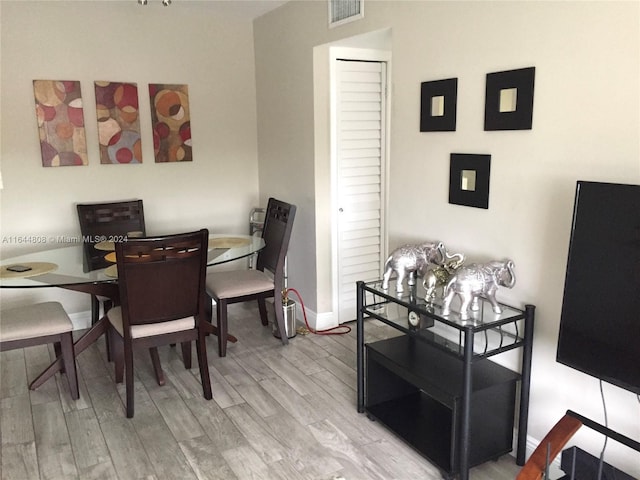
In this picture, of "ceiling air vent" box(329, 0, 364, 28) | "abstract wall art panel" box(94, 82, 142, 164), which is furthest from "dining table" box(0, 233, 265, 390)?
"ceiling air vent" box(329, 0, 364, 28)

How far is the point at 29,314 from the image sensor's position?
2.89m

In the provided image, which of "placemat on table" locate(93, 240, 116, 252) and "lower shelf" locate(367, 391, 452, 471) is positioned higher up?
"placemat on table" locate(93, 240, 116, 252)

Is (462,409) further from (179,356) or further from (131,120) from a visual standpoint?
(131,120)

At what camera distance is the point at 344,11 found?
3.15 metres

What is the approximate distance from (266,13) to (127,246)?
7.78ft

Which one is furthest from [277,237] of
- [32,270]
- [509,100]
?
[509,100]

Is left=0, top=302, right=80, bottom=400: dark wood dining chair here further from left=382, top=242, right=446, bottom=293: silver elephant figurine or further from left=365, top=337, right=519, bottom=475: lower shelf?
left=382, top=242, right=446, bottom=293: silver elephant figurine

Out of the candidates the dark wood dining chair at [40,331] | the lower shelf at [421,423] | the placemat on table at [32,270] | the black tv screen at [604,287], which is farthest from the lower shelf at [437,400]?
the placemat on table at [32,270]

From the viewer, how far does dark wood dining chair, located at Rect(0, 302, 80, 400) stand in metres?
2.70

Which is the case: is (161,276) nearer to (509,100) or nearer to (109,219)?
(109,219)

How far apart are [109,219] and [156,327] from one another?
56.1 inches

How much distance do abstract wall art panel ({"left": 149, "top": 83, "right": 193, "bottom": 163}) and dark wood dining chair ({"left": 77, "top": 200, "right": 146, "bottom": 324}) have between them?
1.48 feet

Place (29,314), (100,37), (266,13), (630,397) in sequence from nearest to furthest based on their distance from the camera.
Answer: (630,397)
(29,314)
(100,37)
(266,13)

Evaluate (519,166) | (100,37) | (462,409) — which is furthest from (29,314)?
(519,166)
